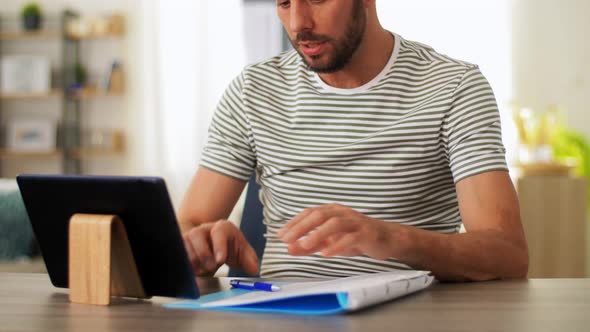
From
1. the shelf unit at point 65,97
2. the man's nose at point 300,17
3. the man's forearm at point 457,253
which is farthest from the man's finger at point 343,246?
the shelf unit at point 65,97

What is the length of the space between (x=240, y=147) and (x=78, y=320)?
0.77m

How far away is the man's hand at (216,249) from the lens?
3.71 feet

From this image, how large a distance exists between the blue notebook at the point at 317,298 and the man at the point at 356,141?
1.13 ft

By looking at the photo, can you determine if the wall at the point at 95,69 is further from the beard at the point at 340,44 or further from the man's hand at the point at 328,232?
the man's hand at the point at 328,232

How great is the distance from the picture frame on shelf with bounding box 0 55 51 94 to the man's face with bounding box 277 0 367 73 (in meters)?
3.92

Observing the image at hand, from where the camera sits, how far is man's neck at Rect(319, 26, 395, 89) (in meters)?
1.53

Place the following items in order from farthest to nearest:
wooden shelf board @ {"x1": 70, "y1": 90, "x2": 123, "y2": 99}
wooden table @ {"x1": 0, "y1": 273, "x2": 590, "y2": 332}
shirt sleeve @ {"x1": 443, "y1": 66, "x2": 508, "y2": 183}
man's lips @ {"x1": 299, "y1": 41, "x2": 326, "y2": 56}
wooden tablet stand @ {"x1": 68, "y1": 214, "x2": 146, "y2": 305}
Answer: wooden shelf board @ {"x1": 70, "y1": 90, "x2": 123, "y2": 99}
man's lips @ {"x1": 299, "y1": 41, "x2": 326, "y2": 56}
shirt sleeve @ {"x1": 443, "y1": 66, "x2": 508, "y2": 183}
wooden tablet stand @ {"x1": 68, "y1": 214, "x2": 146, "y2": 305}
wooden table @ {"x1": 0, "y1": 273, "x2": 590, "y2": 332}

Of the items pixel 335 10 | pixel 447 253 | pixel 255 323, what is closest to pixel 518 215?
pixel 447 253

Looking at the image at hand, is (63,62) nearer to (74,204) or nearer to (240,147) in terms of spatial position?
(240,147)

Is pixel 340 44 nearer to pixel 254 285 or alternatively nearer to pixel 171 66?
pixel 254 285

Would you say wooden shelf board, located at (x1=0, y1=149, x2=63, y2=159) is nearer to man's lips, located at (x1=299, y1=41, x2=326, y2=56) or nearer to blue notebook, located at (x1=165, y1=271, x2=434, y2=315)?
man's lips, located at (x1=299, y1=41, x2=326, y2=56)

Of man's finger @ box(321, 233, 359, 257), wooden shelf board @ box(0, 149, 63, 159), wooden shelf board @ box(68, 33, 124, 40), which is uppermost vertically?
wooden shelf board @ box(68, 33, 124, 40)

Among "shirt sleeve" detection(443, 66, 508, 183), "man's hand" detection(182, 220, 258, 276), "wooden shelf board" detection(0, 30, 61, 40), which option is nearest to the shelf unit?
"wooden shelf board" detection(0, 30, 61, 40)

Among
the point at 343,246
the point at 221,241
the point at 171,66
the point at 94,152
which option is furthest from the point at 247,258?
the point at 94,152
